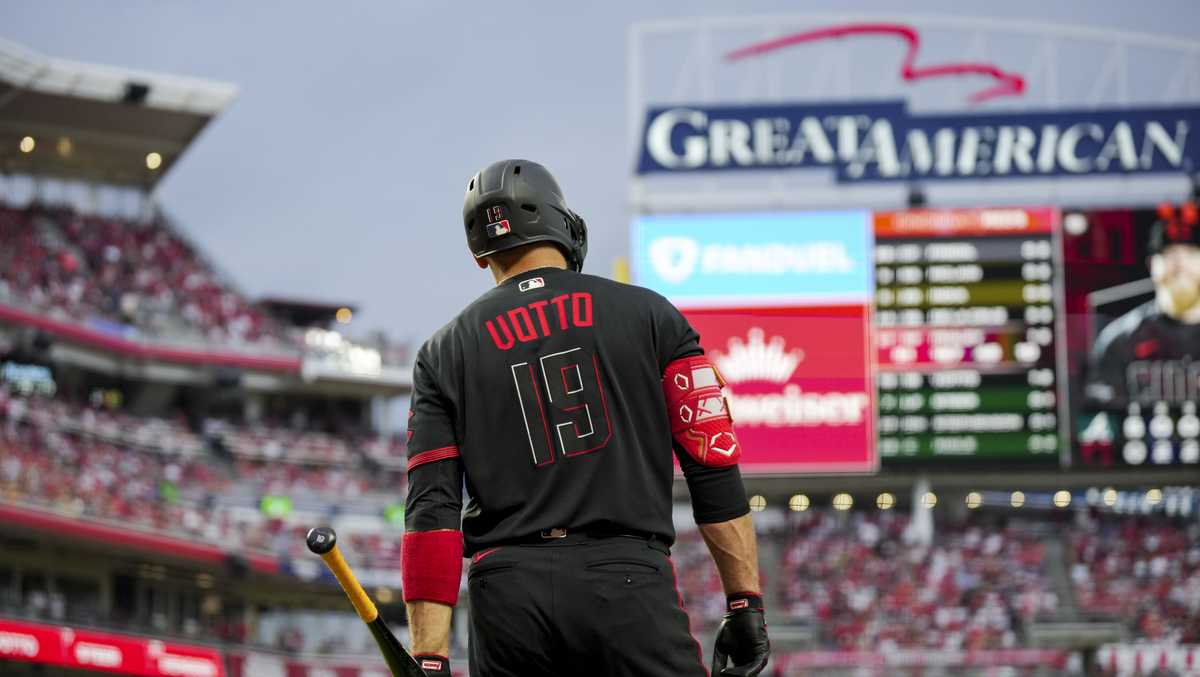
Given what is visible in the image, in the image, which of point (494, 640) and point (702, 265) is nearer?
point (494, 640)

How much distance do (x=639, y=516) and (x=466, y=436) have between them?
466 millimetres

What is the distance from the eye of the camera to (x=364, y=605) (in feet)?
12.5

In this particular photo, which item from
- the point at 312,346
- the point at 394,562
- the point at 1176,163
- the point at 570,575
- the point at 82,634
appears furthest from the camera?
the point at 312,346

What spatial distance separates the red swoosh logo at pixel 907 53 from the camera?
3130 cm

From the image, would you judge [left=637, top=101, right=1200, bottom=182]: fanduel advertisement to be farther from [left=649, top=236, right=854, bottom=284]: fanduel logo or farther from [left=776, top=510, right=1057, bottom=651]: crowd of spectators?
[left=776, top=510, right=1057, bottom=651]: crowd of spectators

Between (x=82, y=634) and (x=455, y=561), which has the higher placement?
(x=455, y=561)

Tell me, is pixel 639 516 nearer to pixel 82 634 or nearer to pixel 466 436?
pixel 466 436

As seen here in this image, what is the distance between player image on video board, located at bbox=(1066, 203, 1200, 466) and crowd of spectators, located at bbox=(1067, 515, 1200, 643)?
2980 millimetres

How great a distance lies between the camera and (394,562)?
116ft

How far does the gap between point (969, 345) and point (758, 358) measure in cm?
364

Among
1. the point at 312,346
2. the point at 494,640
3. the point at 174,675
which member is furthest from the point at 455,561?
the point at 312,346

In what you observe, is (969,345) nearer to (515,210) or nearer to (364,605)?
(515,210)

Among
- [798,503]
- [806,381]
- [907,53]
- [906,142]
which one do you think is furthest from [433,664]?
[907,53]

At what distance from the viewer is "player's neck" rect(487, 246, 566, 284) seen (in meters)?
3.96
